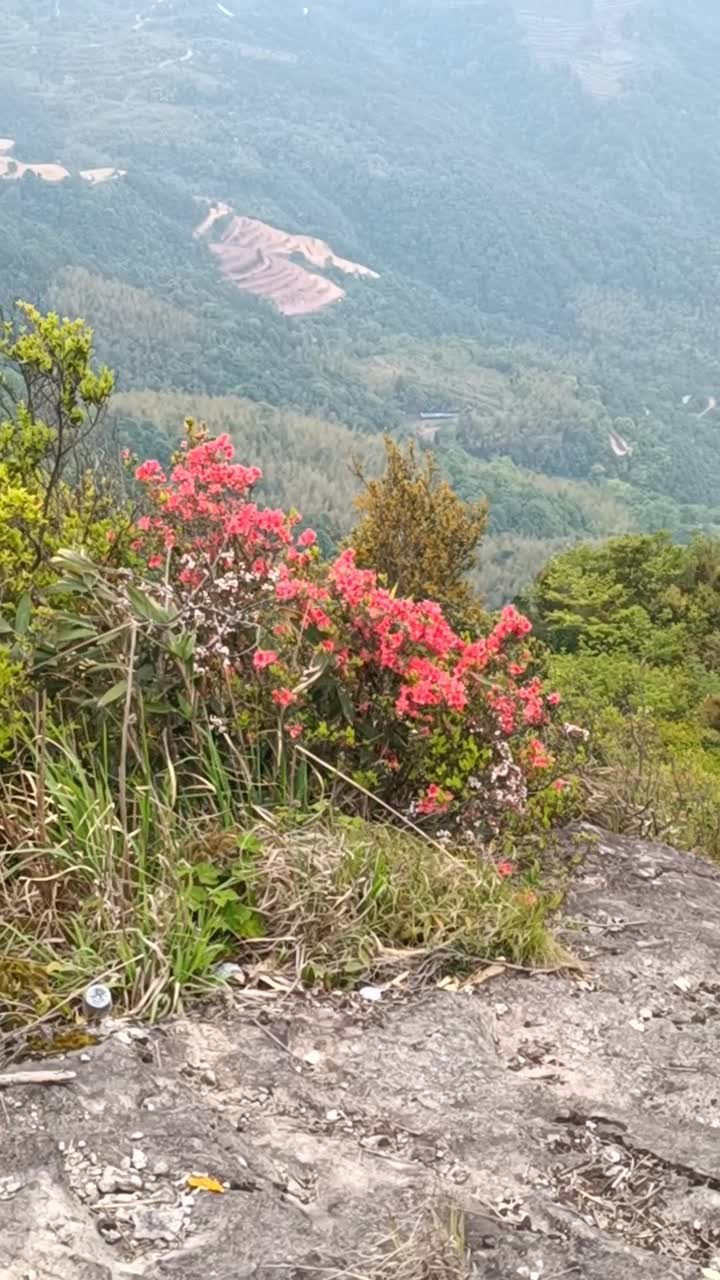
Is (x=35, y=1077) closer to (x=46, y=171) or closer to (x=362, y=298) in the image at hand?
(x=362, y=298)

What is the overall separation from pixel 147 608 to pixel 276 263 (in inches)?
5396

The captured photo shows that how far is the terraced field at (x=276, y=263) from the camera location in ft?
408

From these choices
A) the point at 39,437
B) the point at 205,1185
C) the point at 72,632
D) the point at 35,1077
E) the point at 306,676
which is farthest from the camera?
the point at 39,437

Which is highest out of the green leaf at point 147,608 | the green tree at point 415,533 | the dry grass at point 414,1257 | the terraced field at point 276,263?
the green leaf at point 147,608

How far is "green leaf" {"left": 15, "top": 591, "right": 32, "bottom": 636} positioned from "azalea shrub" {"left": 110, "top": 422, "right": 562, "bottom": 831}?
1.05 feet

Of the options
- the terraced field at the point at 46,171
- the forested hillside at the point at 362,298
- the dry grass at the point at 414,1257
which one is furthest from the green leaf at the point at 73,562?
the terraced field at the point at 46,171

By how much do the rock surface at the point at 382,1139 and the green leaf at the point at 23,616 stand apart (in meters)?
1.02

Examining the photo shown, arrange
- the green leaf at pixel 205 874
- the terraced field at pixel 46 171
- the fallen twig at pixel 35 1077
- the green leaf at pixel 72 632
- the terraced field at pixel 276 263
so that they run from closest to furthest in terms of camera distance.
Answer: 1. the fallen twig at pixel 35 1077
2. the green leaf at pixel 205 874
3. the green leaf at pixel 72 632
4. the terraced field at pixel 276 263
5. the terraced field at pixel 46 171

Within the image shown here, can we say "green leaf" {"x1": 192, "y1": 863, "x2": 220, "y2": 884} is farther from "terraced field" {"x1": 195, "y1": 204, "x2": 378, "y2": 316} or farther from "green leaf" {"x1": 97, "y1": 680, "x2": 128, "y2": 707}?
"terraced field" {"x1": 195, "y1": 204, "x2": 378, "y2": 316}

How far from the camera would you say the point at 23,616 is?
2939mm

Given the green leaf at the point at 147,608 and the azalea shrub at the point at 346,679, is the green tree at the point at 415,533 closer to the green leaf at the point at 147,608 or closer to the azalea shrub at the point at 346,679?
the azalea shrub at the point at 346,679

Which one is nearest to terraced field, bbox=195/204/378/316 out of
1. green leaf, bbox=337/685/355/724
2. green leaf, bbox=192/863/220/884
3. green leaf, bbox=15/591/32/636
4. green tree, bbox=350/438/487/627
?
green tree, bbox=350/438/487/627

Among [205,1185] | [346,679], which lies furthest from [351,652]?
[205,1185]

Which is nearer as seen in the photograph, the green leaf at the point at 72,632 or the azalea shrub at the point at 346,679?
the green leaf at the point at 72,632
